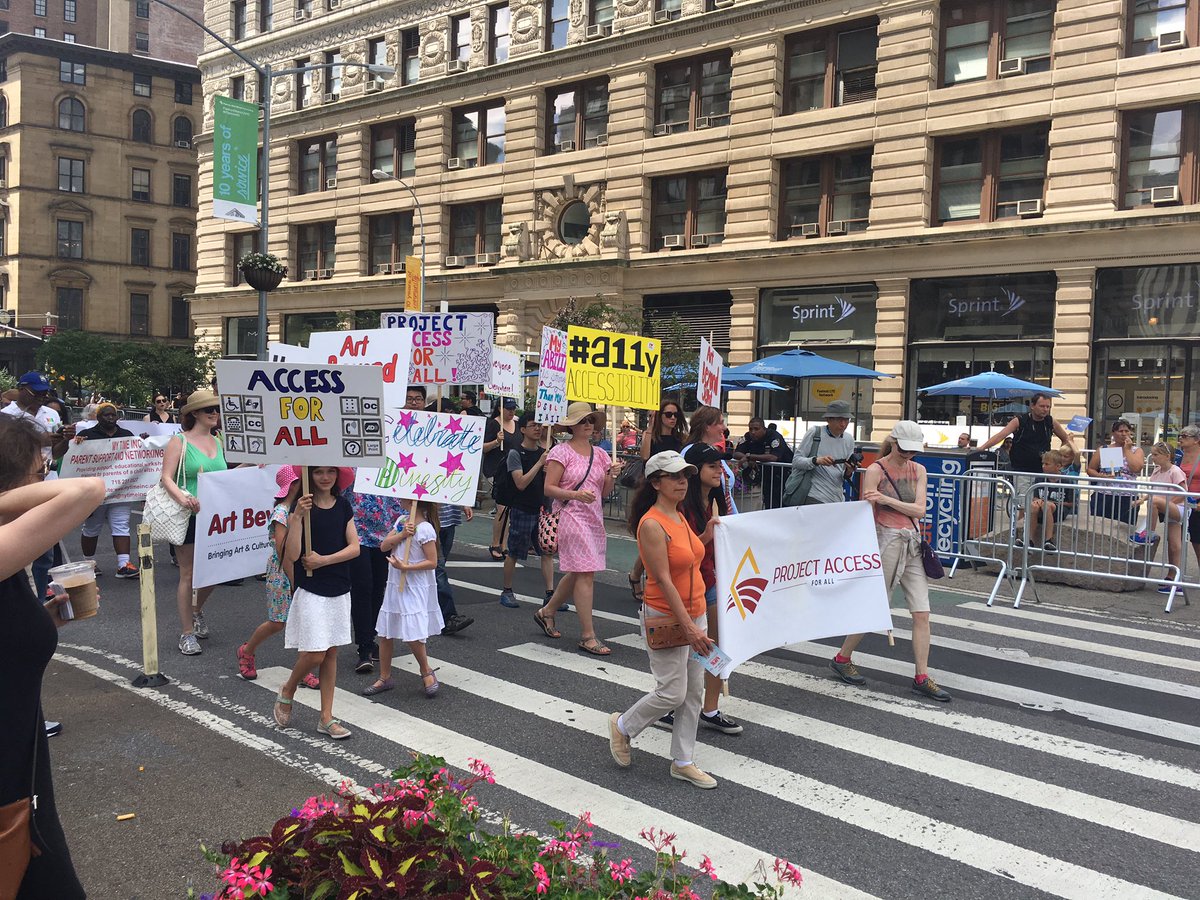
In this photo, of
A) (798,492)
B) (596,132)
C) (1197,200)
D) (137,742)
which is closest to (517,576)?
(798,492)

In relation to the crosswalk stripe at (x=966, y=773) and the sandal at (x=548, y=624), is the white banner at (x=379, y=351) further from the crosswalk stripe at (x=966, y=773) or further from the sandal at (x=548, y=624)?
the crosswalk stripe at (x=966, y=773)

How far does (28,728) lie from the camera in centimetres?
263

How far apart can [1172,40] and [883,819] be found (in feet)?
76.2

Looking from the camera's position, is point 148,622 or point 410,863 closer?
point 410,863

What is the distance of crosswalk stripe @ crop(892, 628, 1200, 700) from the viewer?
7.23 metres

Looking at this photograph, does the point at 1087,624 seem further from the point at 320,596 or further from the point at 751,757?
the point at 320,596

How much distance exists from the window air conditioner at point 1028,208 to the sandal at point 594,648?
65.9 ft

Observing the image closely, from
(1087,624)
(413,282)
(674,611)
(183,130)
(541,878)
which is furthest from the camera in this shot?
(183,130)

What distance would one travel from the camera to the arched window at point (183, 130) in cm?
6631

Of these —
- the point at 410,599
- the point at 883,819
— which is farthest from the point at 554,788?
the point at 410,599

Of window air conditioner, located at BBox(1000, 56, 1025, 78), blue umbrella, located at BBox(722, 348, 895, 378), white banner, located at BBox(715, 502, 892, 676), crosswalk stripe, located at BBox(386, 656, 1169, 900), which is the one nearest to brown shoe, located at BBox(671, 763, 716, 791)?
crosswalk stripe, located at BBox(386, 656, 1169, 900)

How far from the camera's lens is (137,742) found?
18.4ft

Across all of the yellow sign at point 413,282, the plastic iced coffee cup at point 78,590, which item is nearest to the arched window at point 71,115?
the yellow sign at point 413,282

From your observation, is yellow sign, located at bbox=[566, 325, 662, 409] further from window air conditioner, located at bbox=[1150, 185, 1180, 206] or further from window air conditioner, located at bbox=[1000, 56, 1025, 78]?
window air conditioner, located at bbox=[1000, 56, 1025, 78]
